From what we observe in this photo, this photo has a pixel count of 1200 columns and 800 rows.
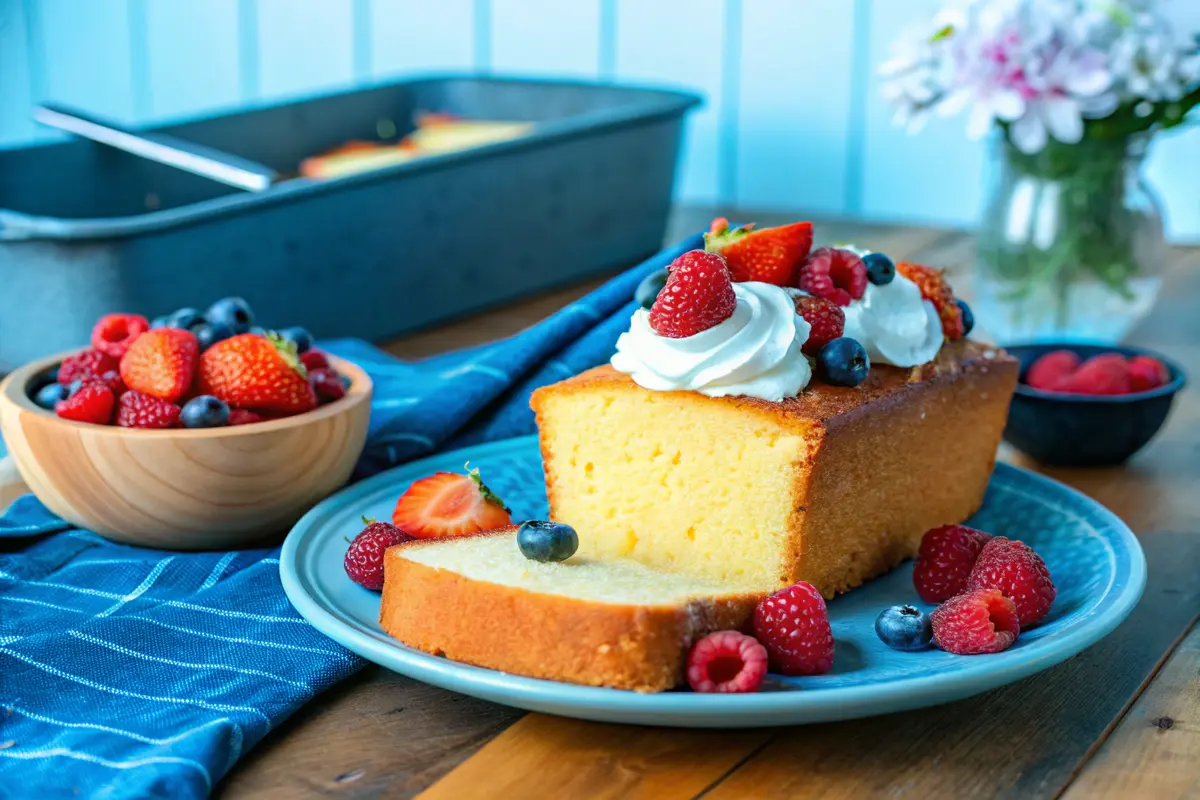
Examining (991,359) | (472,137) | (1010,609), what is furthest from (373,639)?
(472,137)

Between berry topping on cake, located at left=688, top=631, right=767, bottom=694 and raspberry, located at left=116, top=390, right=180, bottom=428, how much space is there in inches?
26.5

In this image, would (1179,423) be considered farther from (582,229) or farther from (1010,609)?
(582,229)

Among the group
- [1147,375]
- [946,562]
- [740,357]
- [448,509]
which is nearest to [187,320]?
[448,509]

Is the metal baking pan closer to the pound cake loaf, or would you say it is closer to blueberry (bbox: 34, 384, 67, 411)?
blueberry (bbox: 34, 384, 67, 411)

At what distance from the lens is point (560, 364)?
1812 mm

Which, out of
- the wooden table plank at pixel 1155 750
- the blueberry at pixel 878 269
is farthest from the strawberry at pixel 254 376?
the wooden table plank at pixel 1155 750

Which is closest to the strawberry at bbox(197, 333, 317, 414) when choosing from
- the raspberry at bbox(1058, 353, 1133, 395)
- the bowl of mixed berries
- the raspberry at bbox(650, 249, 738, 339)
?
the bowl of mixed berries

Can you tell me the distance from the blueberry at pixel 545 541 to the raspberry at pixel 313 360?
49 centimetres

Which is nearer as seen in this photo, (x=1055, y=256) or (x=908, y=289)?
(x=908, y=289)

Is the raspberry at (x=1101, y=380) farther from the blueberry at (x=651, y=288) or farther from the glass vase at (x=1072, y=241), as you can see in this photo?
the blueberry at (x=651, y=288)

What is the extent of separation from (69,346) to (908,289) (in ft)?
3.96

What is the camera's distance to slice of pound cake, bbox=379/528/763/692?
1108 millimetres

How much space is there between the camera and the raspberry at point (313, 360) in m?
1.65

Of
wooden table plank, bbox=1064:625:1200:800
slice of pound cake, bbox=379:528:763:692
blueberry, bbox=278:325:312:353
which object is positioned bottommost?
wooden table plank, bbox=1064:625:1200:800
